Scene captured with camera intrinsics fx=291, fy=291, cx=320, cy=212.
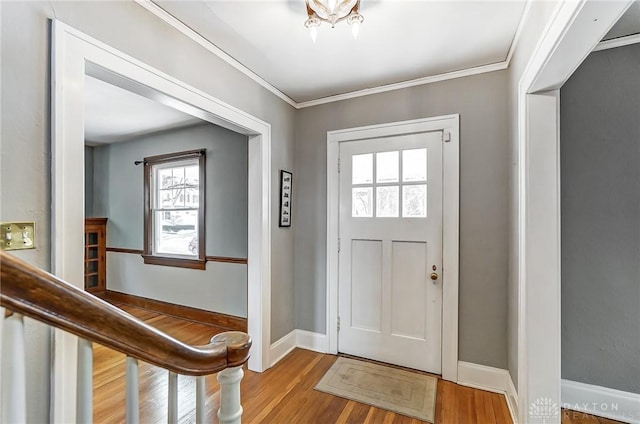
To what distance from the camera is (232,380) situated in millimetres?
815

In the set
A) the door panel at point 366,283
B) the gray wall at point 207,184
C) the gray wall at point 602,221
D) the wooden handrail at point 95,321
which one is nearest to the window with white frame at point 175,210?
the gray wall at point 207,184

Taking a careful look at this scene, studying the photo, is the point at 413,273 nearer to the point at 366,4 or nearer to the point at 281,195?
the point at 281,195

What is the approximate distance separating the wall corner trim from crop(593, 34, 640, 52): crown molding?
233 cm

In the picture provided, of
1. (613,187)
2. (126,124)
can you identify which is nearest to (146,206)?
(126,124)

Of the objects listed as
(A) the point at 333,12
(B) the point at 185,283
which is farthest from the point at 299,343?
(A) the point at 333,12

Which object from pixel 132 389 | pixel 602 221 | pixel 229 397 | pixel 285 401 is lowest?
pixel 285 401

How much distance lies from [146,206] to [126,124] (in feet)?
3.59

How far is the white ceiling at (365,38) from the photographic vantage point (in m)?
1.64

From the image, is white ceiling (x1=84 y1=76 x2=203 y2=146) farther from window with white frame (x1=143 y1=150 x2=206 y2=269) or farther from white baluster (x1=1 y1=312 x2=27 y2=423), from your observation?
white baluster (x1=1 y1=312 x2=27 y2=423)

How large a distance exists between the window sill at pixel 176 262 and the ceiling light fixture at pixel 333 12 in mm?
2897

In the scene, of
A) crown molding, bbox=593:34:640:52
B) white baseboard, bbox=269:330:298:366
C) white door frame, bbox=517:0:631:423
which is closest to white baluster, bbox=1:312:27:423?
white door frame, bbox=517:0:631:423

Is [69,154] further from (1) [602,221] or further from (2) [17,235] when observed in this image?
(1) [602,221]

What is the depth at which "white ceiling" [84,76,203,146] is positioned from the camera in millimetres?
2678

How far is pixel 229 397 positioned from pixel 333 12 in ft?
5.78
